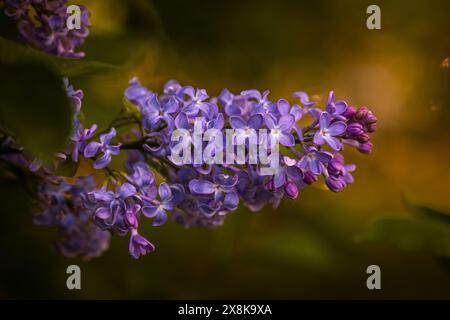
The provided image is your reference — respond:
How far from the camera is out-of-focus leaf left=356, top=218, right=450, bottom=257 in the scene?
146cm

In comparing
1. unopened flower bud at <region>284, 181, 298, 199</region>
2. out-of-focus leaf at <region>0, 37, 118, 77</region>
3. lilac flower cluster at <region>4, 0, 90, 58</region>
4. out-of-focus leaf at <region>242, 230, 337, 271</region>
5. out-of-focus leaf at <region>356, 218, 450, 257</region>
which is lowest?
out-of-focus leaf at <region>242, 230, 337, 271</region>

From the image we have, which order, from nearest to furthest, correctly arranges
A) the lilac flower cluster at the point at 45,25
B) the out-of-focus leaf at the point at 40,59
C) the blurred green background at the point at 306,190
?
1. the out-of-focus leaf at the point at 40,59
2. the lilac flower cluster at the point at 45,25
3. the blurred green background at the point at 306,190

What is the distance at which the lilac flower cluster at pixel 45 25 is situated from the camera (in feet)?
4.10

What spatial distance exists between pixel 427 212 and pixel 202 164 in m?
0.67

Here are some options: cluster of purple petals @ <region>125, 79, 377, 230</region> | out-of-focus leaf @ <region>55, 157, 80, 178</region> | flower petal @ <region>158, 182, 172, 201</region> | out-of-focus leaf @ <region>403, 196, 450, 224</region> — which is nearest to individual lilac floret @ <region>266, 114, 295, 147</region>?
cluster of purple petals @ <region>125, 79, 377, 230</region>

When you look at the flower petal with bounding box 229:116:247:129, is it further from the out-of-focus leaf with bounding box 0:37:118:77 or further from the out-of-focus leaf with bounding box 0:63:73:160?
the out-of-focus leaf with bounding box 0:63:73:160

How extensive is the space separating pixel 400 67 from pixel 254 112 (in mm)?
2107

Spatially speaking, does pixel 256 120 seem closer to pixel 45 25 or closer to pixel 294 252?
pixel 45 25

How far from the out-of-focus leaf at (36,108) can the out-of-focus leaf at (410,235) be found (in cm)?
83

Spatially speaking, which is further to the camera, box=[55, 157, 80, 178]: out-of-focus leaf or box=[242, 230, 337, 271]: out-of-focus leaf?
box=[242, 230, 337, 271]: out-of-focus leaf

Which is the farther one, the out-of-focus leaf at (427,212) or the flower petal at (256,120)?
the out-of-focus leaf at (427,212)

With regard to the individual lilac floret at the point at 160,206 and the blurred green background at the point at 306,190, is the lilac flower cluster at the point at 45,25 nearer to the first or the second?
the blurred green background at the point at 306,190

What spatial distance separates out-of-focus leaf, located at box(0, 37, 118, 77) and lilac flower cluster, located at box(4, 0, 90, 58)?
0.16 m

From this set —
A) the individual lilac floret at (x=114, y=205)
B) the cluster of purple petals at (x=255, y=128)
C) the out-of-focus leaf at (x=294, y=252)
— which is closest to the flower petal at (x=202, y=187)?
the cluster of purple petals at (x=255, y=128)
